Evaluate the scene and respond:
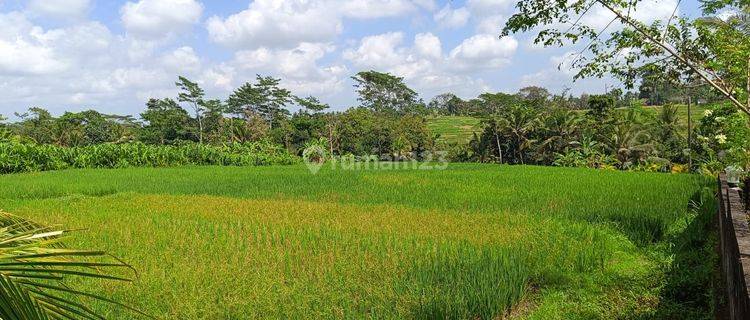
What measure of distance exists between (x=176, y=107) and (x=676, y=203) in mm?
32583

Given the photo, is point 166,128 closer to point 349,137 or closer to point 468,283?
point 349,137

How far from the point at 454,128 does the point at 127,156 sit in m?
36.2

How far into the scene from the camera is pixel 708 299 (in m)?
3.91

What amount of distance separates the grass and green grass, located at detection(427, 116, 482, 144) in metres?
35.3

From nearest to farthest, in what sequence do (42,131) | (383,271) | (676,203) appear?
(383,271), (676,203), (42,131)

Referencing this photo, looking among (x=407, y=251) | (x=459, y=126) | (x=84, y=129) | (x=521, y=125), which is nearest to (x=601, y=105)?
(x=521, y=125)

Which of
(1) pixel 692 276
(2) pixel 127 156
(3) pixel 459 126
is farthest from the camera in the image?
(3) pixel 459 126

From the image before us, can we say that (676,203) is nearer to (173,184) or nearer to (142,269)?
(142,269)

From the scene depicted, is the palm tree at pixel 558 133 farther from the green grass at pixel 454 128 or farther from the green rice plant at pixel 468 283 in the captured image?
the green grass at pixel 454 128

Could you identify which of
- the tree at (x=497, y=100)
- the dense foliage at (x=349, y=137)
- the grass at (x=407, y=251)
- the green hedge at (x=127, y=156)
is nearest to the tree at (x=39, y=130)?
the dense foliage at (x=349, y=137)

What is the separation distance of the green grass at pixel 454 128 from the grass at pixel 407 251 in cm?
3530

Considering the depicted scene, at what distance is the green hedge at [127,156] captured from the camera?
16688 mm

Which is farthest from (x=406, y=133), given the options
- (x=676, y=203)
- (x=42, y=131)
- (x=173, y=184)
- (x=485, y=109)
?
(x=485, y=109)

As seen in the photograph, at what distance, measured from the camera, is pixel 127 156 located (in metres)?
19.3
